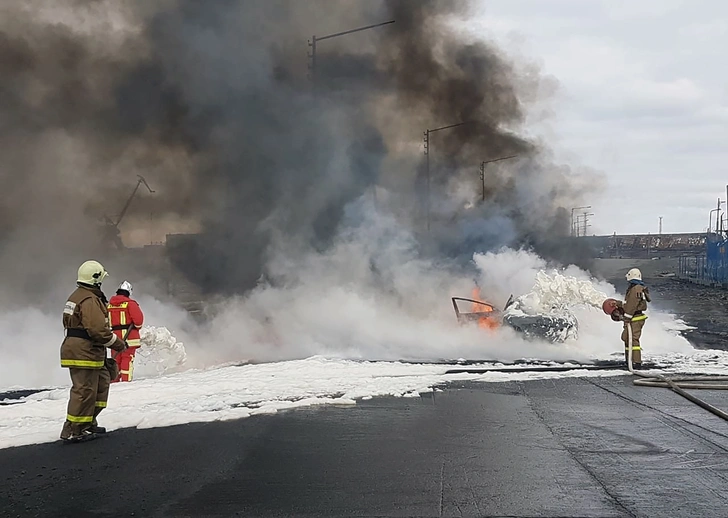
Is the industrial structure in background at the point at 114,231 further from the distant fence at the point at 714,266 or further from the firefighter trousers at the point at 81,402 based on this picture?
the distant fence at the point at 714,266

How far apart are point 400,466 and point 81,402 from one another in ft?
9.34

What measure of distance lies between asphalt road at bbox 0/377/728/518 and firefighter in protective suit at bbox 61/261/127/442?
0.22 metres

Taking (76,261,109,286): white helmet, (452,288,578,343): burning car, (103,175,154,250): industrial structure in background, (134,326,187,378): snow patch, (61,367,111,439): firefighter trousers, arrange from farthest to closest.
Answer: (103,175,154,250): industrial structure in background
(452,288,578,343): burning car
(134,326,187,378): snow patch
(76,261,109,286): white helmet
(61,367,111,439): firefighter trousers

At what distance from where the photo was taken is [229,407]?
7.80 m

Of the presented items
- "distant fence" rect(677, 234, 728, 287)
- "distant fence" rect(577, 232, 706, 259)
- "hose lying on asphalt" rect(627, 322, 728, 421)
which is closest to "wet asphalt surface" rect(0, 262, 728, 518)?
"hose lying on asphalt" rect(627, 322, 728, 421)

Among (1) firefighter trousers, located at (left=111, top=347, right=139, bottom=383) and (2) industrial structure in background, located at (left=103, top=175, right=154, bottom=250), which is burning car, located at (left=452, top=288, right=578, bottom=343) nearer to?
(1) firefighter trousers, located at (left=111, top=347, right=139, bottom=383)

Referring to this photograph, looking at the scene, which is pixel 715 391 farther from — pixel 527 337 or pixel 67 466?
pixel 67 466

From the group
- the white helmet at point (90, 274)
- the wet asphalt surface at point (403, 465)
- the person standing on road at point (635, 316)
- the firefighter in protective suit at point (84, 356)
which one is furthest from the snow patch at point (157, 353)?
the person standing on road at point (635, 316)

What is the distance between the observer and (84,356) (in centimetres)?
630

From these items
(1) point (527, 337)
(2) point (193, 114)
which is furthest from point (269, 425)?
(2) point (193, 114)

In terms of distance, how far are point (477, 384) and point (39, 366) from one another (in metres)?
9.73

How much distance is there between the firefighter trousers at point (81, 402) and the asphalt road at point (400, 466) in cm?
21

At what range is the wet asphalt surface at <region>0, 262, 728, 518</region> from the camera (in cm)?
460

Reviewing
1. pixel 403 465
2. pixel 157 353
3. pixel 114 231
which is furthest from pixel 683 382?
pixel 114 231
